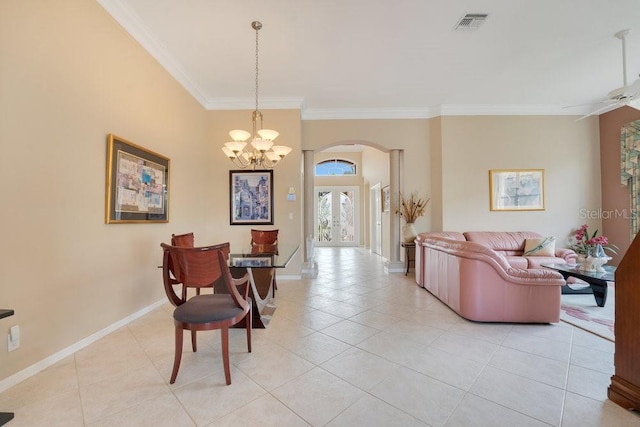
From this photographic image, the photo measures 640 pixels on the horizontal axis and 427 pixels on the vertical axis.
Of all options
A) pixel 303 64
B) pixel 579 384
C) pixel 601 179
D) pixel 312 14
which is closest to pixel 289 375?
pixel 579 384

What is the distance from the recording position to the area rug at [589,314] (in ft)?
8.70

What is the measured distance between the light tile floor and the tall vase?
235 cm

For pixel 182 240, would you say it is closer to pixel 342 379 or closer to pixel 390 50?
pixel 342 379

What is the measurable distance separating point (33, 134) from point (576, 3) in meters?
4.94

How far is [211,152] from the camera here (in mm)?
4867

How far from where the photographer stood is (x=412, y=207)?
17.5 ft

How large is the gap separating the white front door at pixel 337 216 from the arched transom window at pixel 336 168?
1.86 feet

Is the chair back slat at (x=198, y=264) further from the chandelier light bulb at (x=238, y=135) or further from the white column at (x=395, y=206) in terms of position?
the white column at (x=395, y=206)

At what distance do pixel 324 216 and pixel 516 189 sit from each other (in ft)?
20.1

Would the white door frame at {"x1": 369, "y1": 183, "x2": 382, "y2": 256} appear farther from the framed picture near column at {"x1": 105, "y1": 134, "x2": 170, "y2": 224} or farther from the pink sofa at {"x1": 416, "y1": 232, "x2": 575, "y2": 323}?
the framed picture near column at {"x1": 105, "y1": 134, "x2": 170, "y2": 224}

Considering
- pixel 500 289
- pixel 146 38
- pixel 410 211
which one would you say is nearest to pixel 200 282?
pixel 500 289

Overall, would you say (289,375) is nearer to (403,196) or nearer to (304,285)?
(304,285)

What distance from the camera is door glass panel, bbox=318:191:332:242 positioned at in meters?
10.0

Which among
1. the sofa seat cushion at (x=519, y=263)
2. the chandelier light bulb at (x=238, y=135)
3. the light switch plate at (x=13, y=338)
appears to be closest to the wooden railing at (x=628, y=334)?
the sofa seat cushion at (x=519, y=263)
